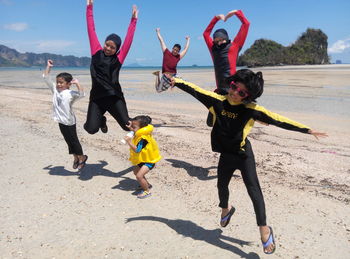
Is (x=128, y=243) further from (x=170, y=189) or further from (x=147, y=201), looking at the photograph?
(x=170, y=189)

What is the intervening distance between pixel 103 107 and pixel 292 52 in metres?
89.4

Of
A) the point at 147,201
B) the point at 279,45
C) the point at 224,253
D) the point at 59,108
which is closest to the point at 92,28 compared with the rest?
the point at 59,108

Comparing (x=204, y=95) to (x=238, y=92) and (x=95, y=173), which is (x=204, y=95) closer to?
(x=238, y=92)

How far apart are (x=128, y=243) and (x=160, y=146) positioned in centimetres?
395

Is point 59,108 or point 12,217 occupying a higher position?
point 59,108

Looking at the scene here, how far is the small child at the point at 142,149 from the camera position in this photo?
15.9ft

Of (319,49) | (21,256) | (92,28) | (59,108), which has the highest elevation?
(319,49)

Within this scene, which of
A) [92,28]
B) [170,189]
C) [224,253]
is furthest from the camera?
[92,28]

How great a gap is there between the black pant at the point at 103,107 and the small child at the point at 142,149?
27.8 inches

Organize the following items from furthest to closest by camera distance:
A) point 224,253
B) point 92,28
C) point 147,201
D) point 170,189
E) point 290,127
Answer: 1. point 92,28
2. point 170,189
3. point 147,201
4. point 224,253
5. point 290,127

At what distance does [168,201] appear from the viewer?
15.8 feet

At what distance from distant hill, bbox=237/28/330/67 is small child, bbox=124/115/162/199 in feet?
278

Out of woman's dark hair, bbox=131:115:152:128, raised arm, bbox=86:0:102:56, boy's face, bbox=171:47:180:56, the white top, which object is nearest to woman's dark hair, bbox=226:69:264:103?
woman's dark hair, bbox=131:115:152:128

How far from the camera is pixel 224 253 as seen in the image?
11.8 ft
